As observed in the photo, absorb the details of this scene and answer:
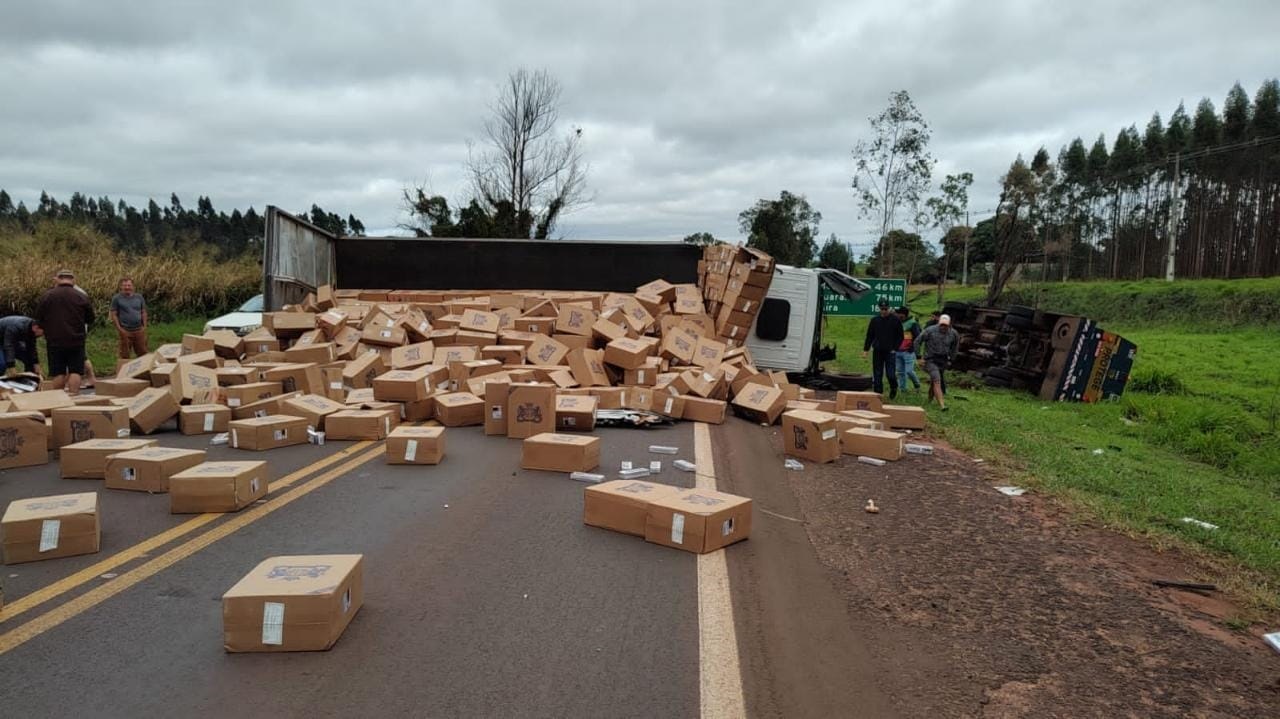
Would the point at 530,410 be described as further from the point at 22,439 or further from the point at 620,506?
the point at 22,439

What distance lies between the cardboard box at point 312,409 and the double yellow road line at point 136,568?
69.8 inches

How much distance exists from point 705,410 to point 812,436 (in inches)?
94.2

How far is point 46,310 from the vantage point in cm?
999

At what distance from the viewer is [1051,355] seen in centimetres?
1446

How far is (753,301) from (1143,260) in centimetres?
5359

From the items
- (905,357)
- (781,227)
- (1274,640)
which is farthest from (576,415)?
(781,227)

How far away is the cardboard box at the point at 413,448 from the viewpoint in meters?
7.03

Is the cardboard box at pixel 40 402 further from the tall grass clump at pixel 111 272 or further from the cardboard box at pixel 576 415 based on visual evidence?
the tall grass clump at pixel 111 272

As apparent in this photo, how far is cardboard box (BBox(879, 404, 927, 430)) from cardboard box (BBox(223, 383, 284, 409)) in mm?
7969

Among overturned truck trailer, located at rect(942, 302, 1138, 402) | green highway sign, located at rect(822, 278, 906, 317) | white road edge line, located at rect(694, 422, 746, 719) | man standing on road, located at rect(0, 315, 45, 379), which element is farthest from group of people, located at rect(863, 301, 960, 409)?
man standing on road, located at rect(0, 315, 45, 379)

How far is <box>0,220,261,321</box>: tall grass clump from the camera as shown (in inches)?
704

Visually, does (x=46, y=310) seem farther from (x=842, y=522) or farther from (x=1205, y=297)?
(x=1205, y=297)

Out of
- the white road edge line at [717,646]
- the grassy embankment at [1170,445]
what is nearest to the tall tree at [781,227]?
the grassy embankment at [1170,445]

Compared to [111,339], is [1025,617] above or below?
below
